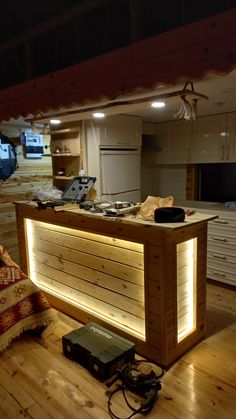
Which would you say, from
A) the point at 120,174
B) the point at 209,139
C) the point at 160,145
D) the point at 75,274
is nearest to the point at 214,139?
the point at 209,139

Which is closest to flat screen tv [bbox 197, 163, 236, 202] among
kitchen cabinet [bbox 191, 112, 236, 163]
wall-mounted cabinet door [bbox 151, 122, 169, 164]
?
kitchen cabinet [bbox 191, 112, 236, 163]

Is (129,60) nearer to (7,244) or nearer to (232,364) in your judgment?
(232,364)

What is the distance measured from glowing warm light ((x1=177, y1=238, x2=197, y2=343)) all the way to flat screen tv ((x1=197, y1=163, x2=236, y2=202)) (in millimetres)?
1990

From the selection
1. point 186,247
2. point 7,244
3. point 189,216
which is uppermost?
point 189,216

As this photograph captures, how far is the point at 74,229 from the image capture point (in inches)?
111

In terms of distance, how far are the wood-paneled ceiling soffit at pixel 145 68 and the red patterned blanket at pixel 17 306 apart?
1.49m

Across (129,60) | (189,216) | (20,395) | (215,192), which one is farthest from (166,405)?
(215,192)

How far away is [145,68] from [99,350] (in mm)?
1988

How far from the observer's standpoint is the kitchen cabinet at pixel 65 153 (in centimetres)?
368

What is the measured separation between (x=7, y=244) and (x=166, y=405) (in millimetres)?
3285

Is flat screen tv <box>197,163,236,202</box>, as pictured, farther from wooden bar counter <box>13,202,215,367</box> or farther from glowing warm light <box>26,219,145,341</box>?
glowing warm light <box>26,219,145,341</box>

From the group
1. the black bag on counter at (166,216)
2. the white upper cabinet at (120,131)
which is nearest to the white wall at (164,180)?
the white upper cabinet at (120,131)

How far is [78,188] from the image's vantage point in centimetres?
326

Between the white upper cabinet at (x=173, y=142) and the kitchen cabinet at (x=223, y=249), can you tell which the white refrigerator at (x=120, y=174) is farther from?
the kitchen cabinet at (x=223, y=249)
